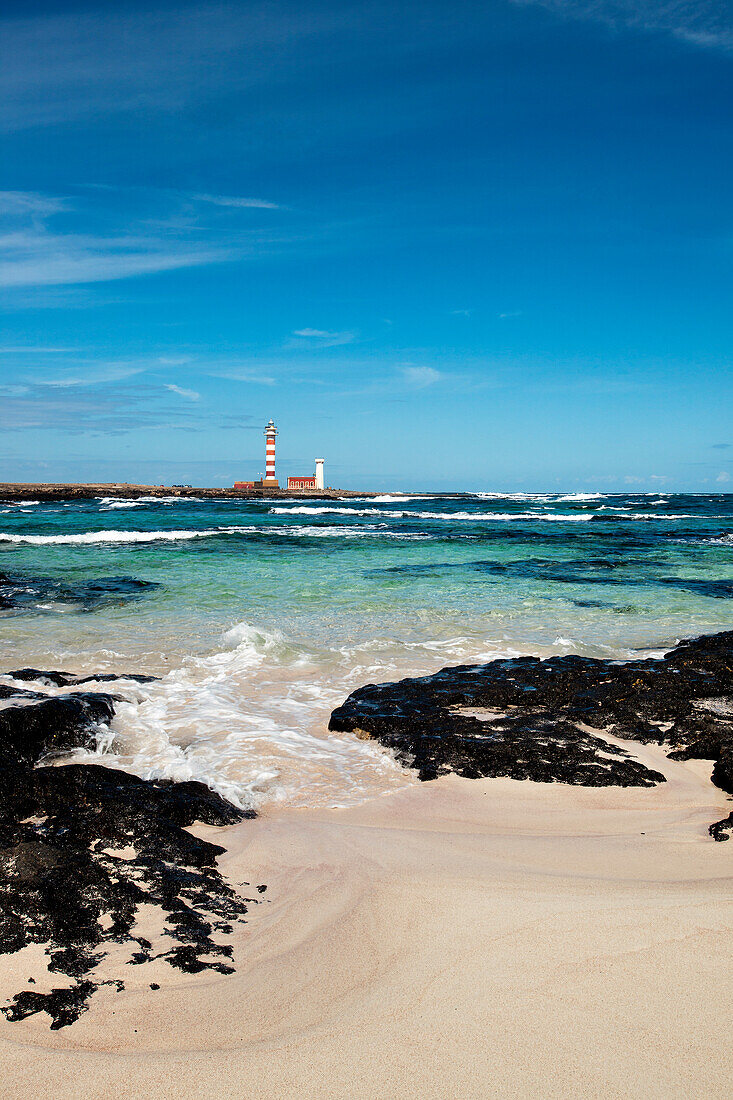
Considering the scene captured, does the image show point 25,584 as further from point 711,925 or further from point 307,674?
point 711,925

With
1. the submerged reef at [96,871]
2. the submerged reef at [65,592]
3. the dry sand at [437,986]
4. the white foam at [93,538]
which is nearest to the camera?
the dry sand at [437,986]

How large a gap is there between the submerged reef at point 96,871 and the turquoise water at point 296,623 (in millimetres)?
546

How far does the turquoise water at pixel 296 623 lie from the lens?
456 centimetres

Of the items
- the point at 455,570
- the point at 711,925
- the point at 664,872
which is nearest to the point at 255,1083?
the point at 711,925

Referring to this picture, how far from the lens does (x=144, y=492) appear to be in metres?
68.8

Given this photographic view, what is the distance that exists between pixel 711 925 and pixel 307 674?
4.71m

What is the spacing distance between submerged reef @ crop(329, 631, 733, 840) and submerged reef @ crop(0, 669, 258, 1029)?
167 centimetres

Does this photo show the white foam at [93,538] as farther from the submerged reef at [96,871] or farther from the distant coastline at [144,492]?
the distant coastline at [144,492]

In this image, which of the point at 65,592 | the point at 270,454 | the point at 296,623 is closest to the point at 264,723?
the point at 296,623

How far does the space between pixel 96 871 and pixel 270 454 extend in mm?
62833

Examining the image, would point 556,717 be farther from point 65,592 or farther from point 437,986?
point 65,592

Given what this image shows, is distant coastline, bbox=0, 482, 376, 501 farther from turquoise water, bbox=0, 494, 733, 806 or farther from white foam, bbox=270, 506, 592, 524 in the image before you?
turquoise water, bbox=0, 494, 733, 806

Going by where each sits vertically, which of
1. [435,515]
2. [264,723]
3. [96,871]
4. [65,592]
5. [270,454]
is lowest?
[264,723]

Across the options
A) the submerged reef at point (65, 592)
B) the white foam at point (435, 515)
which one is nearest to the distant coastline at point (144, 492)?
the white foam at point (435, 515)
